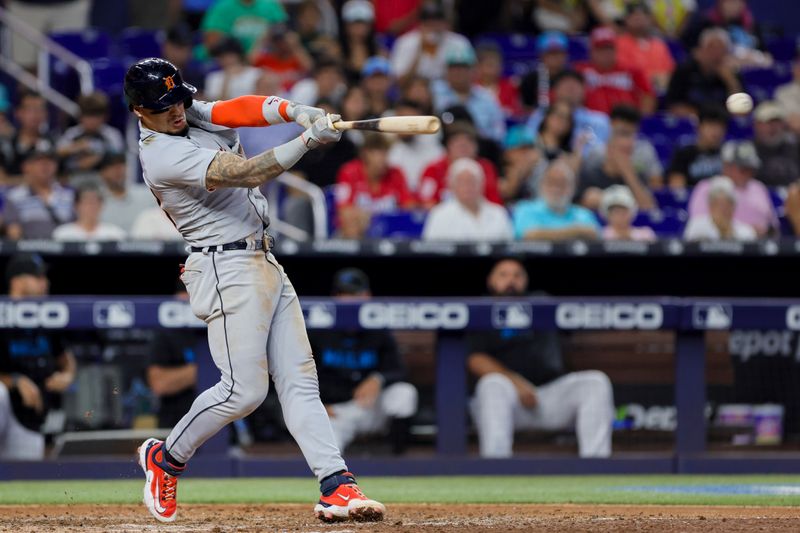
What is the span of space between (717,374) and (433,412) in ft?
5.15

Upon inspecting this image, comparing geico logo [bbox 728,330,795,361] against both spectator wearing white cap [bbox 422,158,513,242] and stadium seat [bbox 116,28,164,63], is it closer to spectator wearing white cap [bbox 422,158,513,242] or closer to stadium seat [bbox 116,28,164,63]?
spectator wearing white cap [bbox 422,158,513,242]

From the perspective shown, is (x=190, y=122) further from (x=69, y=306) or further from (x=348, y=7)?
(x=348, y=7)

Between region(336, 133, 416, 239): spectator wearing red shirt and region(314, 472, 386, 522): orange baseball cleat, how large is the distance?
4.42m

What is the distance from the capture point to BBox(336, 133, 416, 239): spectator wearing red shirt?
9359 millimetres

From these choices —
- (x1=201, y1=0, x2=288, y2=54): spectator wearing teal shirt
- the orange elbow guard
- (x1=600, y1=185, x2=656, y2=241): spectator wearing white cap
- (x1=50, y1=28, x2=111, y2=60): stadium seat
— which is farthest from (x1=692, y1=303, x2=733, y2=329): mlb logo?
(x1=50, y1=28, x2=111, y2=60): stadium seat

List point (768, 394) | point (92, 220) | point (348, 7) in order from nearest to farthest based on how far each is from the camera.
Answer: point (768, 394) < point (92, 220) < point (348, 7)

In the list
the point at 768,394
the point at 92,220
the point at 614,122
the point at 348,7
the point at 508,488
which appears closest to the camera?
the point at 508,488

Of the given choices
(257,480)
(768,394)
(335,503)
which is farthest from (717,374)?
(335,503)

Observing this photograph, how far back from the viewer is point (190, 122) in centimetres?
513

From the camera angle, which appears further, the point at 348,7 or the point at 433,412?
the point at 348,7

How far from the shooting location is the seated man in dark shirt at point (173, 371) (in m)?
7.21

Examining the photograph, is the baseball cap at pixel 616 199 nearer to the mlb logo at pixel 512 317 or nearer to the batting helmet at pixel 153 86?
the mlb logo at pixel 512 317

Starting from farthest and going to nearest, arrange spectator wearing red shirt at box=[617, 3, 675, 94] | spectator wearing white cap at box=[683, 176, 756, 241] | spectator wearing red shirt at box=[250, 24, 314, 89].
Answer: spectator wearing red shirt at box=[617, 3, 675, 94], spectator wearing red shirt at box=[250, 24, 314, 89], spectator wearing white cap at box=[683, 176, 756, 241]

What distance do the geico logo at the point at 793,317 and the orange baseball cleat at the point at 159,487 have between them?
369 centimetres
